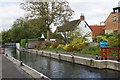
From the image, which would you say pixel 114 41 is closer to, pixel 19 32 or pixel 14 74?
pixel 14 74

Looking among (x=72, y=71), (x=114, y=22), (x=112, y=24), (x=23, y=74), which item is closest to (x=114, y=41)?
(x=72, y=71)

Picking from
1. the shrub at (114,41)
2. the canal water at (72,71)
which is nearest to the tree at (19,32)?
the canal water at (72,71)

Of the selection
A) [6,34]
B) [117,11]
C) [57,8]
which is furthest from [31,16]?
[6,34]

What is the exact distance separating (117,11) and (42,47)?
17.5 meters

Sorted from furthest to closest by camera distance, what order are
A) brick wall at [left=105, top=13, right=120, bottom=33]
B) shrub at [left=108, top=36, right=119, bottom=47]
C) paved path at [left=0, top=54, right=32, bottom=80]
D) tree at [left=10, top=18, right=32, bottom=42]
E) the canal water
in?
tree at [left=10, top=18, right=32, bottom=42]
brick wall at [left=105, top=13, right=120, bottom=33]
shrub at [left=108, top=36, right=119, bottom=47]
the canal water
paved path at [left=0, top=54, right=32, bottom=80]

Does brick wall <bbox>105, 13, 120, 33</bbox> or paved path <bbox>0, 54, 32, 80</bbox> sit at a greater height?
brick wall <bbox>105, 13, 120, 33</bbox>

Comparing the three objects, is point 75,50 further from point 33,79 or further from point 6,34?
point 6,34

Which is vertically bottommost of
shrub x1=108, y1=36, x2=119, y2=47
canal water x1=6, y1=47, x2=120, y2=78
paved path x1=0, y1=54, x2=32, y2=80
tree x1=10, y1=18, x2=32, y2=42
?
canal water x1=6, y1=47, x2=120, y2=78

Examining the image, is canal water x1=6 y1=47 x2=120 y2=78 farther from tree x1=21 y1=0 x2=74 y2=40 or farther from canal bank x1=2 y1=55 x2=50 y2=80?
tree x1=21 y1=0 x2=74 y2=40

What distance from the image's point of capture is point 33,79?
740 cm

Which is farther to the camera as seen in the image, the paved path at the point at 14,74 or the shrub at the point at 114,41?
the shrub at the point at 114,41

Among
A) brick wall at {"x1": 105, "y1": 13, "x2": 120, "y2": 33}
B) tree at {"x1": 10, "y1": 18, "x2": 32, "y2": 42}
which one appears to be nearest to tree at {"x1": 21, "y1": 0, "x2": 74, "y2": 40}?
brick wall at {"x1": 105, "y1": 13, "x2": 120, "y2": 33}

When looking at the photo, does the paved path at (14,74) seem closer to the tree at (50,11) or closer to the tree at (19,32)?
the tree at (50,11)

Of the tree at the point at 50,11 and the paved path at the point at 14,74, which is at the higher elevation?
the tree at the point at 50,11
